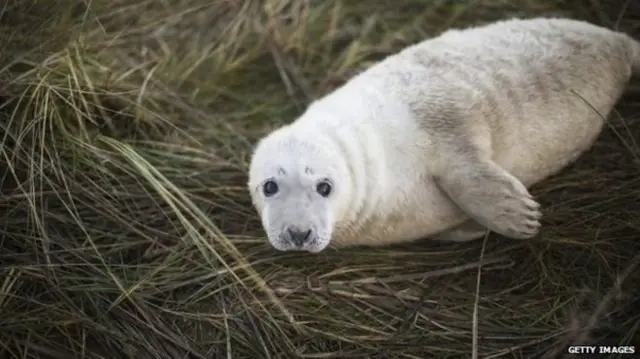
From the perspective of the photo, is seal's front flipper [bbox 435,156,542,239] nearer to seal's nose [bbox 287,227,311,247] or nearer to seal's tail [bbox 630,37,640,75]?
seal's nose [bbox 287,227,311,247]

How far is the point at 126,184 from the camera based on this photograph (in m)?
3.10

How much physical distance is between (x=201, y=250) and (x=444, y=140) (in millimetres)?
899

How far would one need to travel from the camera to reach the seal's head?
2555 millimetres

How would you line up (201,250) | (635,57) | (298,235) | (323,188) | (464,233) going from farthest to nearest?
1. (635,57)
2. (464,233)
3. (201,250)
4. (323,188)
5. (298,235)

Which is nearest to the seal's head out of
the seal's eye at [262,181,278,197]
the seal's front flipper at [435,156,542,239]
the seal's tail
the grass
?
the seal's eye at [262,181,278,197]

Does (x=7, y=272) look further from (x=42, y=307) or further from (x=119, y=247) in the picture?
(x=119, y=247)

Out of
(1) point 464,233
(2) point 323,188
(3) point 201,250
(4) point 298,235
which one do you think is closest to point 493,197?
(1) point 464,233

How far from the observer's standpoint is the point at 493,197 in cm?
271

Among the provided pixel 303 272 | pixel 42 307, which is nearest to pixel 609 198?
pixel 303 272

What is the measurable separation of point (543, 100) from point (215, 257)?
1292 millimetres

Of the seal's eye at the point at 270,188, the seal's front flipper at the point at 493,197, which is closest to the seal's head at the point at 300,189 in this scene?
the seal's eye at the point at 270,188

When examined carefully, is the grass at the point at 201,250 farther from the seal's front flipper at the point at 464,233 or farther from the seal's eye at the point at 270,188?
the seal's eye at the point at 270,188

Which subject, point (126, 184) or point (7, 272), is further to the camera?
point (126, 184)

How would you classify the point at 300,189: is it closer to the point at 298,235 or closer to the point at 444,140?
the point at 298,235
